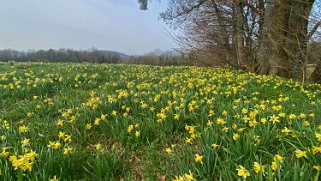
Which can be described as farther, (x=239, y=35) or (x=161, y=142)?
(x=239, y=35)

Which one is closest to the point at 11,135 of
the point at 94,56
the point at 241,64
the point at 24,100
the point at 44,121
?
the point at 44,121

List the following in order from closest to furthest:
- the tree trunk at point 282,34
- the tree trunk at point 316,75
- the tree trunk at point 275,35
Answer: the tree trunk at point 316,75 → the tree trunk at point 282,34 → the tree trunk at point 275,35

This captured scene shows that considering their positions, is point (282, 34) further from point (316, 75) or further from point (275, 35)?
point (316, 75)

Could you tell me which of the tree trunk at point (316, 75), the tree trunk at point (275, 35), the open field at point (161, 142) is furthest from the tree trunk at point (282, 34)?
the open field at point (161, 142)

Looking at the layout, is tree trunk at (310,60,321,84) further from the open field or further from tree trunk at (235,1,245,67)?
the open field

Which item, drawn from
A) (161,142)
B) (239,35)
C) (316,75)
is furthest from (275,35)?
(161,142)

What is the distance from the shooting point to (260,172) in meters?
1.69

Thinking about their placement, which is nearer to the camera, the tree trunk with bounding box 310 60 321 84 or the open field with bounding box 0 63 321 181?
the open field with bounding box 0 63 321 181

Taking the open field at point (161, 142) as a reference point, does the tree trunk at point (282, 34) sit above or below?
above

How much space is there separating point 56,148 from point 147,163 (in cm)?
88

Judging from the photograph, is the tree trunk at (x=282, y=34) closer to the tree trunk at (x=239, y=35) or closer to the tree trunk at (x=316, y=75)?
the tree trunk at (x=316, y=75)

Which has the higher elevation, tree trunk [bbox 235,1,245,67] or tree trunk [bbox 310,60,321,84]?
tree trunk [bbox 235,1,245,67]

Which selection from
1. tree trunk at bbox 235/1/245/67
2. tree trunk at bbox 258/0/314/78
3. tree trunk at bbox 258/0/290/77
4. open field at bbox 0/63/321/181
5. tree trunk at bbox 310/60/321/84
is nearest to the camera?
open field at bbox 0/63/321/181

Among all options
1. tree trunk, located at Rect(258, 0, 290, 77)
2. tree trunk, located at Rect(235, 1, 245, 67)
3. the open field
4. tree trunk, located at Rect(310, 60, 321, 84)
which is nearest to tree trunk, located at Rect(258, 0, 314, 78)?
tree trunk, located at Rect(258, 0, 290, 77)
